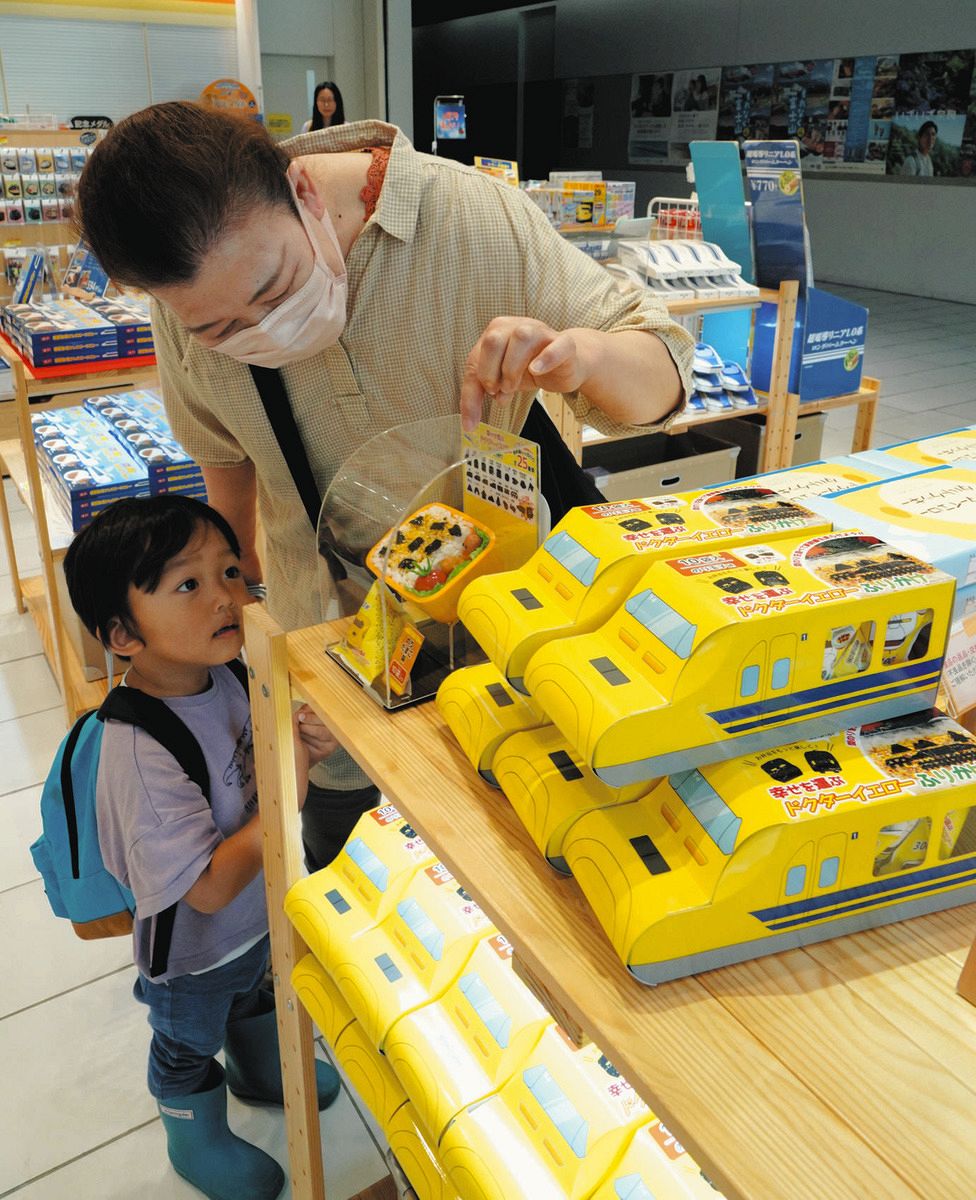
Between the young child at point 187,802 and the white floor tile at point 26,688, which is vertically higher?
the young child at point 187,802

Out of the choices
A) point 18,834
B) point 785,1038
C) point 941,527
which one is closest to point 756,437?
point 18,834

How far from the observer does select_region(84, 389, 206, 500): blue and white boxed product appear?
3.02 m

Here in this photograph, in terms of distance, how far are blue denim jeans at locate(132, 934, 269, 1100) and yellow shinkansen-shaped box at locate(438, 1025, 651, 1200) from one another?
73cm

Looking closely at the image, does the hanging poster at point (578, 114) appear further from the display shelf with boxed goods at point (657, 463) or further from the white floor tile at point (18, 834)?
the white floor tile at point (18, 834)

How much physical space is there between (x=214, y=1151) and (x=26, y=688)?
2220 mm

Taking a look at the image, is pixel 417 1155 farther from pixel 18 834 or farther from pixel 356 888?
pixel 18 834

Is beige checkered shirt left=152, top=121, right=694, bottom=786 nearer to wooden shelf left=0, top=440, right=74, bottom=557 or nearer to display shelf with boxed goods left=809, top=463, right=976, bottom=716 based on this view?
display shelf with boxed goods left=809, top=463, right=976, bottom=716

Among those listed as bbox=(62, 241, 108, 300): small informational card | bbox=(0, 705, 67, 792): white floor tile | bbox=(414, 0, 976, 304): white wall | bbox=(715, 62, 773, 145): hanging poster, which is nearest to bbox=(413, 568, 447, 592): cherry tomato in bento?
bbox=(0, 705, 67, 792): white floor tile

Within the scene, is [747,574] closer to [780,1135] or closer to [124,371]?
[780,1135]

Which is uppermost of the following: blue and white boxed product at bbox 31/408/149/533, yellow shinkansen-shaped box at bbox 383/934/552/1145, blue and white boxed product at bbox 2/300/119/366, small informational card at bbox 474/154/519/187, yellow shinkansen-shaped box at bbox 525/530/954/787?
small informational card at bbox 474/154/519/187

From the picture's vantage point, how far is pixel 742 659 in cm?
74

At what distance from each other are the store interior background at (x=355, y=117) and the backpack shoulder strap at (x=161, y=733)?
2.14ft

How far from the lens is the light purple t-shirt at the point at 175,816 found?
147 centimetres

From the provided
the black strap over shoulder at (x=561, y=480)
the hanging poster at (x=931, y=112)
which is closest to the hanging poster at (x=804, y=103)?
the hanging poster at (x=931, y=112)
